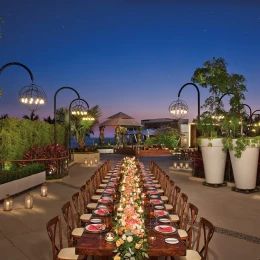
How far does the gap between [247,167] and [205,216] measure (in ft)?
10.4

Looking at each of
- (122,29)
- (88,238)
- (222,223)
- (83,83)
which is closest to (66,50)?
(122,29)

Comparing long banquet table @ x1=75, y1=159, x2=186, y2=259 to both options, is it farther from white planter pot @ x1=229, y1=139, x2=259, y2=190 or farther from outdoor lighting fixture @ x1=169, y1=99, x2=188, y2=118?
outdoor lighting fixture @ x1=169, y1=99, x2=188, y2=118

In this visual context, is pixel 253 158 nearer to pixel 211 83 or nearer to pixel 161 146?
pixel 211 83

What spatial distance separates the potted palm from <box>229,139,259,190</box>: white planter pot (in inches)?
35.4

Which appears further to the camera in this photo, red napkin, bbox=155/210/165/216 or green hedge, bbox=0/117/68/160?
green hedge, bbox=0/117/68/160

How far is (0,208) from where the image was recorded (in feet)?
23.5

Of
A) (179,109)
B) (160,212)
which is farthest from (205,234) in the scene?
(179,109)

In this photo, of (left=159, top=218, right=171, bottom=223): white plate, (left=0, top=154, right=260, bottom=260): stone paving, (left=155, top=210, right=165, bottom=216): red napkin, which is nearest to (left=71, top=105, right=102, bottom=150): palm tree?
(left=0, top=154, right=260, bottom=260): stone paving

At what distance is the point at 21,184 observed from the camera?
29.5 feet

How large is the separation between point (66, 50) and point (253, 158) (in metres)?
21.2

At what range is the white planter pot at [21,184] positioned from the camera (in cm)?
805

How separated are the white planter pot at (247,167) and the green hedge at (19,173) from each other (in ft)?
20.1

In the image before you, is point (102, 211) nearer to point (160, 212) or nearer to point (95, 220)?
point (95, 220)

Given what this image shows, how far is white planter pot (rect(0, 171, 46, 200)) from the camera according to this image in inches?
317
